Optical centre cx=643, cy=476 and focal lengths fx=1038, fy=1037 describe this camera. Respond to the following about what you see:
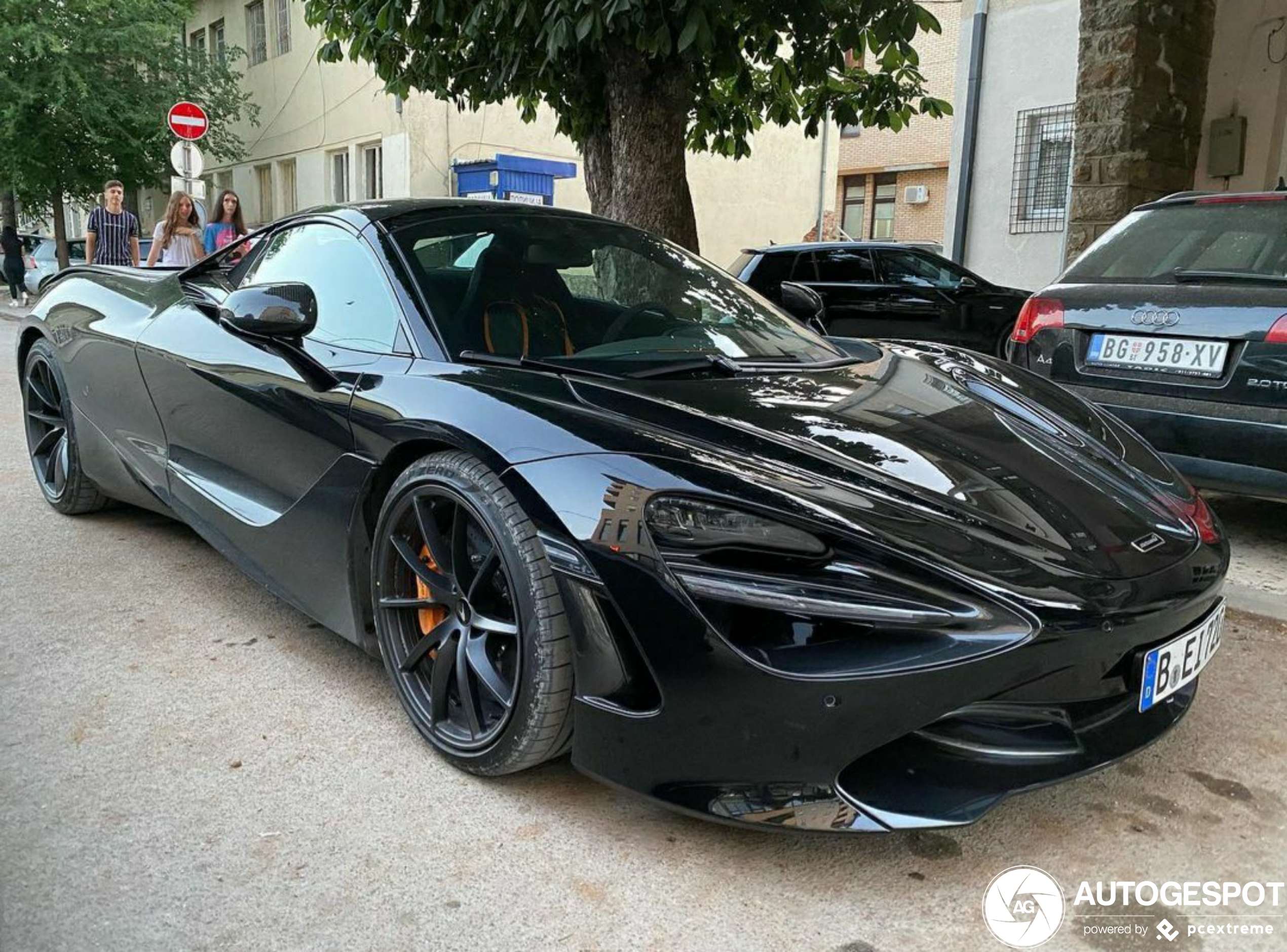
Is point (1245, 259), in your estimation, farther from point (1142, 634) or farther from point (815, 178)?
point (815, 178)

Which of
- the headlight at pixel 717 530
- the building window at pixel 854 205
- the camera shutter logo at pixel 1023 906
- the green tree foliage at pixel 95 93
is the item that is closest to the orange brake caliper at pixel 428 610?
the headlight at pixel 717 530

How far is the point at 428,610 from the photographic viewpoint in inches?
99.4

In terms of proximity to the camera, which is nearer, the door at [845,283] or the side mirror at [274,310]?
the side mirror at [274,310]

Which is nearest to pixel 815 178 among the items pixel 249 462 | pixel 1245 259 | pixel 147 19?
pixel 147 19

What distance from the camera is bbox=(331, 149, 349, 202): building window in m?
18.8

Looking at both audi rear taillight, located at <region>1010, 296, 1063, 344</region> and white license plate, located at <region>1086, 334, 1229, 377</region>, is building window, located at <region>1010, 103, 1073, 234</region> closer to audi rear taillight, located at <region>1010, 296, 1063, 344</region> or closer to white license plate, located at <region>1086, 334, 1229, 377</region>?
audi rear taillight, located at <region>1010, 296, 1063, 344</region>

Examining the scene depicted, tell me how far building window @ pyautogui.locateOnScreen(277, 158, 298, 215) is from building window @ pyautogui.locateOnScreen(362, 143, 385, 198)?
2949 mm

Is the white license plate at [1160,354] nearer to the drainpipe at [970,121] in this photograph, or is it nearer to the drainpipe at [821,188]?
the drainpipe at [970,121]

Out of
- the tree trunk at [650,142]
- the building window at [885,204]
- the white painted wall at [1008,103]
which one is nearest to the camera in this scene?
the tree trunk at [650,142]

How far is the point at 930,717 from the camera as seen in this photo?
5.95 ft

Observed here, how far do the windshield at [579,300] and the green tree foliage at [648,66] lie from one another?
2300 millimetres

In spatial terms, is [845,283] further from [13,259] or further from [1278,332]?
[13,259]

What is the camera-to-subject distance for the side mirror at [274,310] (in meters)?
2.73

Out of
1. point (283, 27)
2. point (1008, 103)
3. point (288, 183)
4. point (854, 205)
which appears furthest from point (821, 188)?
point (1008, 103)
